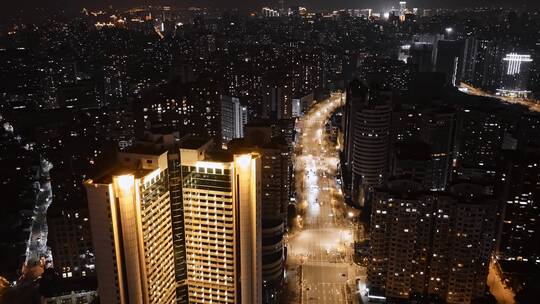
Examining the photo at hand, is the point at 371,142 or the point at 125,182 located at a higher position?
the point at 125,182

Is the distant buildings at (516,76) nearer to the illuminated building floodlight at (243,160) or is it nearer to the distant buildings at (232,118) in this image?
the distant buildings at (232,118)

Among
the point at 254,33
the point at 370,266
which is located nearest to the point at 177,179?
the point at 370,266

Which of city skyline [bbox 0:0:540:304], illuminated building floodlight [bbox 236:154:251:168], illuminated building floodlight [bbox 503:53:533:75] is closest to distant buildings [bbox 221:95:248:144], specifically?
city skyline [bbox 0:0:540:304]

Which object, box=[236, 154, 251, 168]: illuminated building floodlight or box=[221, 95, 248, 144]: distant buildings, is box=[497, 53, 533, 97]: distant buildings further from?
box=[236, 154, 251, 168]: illuminated building floodlight

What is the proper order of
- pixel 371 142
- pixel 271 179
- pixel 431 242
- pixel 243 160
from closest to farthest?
pixel 243 160, pixel 431 242, pixel 271 179, pixel 371 142

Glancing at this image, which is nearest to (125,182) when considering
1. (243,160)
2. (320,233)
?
(243,160)

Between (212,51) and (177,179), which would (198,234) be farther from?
(212,51)

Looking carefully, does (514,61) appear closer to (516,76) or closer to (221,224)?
(516,76)
